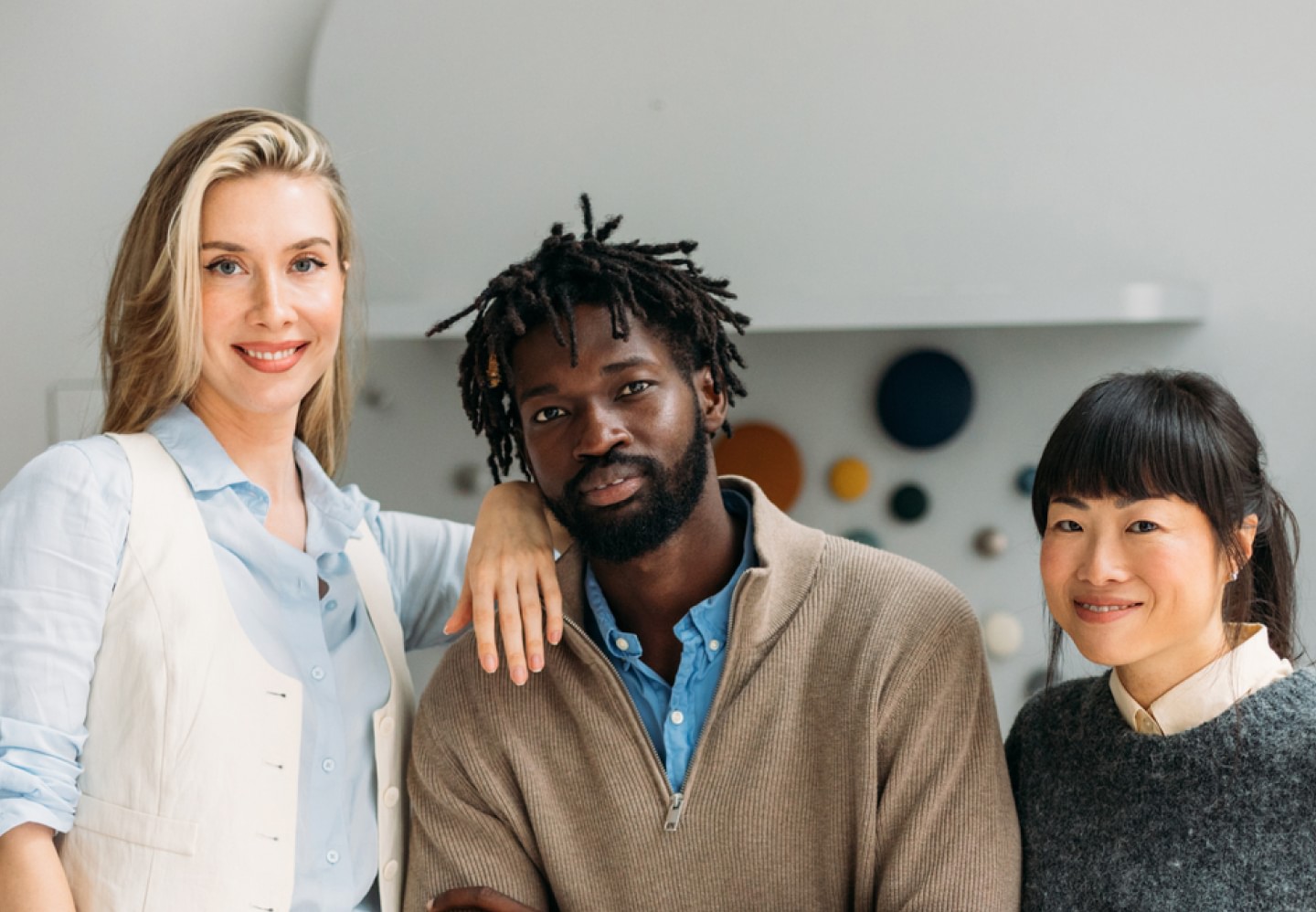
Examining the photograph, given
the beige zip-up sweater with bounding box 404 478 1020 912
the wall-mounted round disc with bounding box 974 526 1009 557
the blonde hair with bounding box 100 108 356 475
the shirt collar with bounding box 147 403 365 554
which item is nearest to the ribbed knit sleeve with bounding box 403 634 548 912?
the beige zip-up sweater with bounding box 404 478 1020 912

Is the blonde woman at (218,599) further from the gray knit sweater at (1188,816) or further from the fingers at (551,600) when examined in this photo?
the gray knit sweater at (1188,816)

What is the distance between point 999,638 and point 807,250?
2.38ft

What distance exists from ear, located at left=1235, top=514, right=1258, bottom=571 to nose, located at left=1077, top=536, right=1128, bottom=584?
0.11 metres

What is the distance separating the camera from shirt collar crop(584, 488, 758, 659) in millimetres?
1313

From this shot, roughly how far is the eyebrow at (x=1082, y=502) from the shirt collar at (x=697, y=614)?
0.32m

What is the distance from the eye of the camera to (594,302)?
1.32m

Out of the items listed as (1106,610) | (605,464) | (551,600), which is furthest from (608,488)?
(1106,610)

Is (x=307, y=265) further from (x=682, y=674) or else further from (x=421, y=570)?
(x=682, y=674)

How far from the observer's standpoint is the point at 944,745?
121cm

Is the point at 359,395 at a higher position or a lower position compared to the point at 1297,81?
lower

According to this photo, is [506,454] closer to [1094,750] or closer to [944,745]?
[944,745]

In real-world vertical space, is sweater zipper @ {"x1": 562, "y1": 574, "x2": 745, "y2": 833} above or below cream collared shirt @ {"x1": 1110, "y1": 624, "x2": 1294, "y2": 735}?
below

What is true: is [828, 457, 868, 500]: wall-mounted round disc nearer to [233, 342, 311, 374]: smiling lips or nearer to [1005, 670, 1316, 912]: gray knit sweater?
[1005, 670, 1316, 912]: gray knit sweater

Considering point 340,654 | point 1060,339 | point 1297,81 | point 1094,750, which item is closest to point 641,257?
point 340,654
